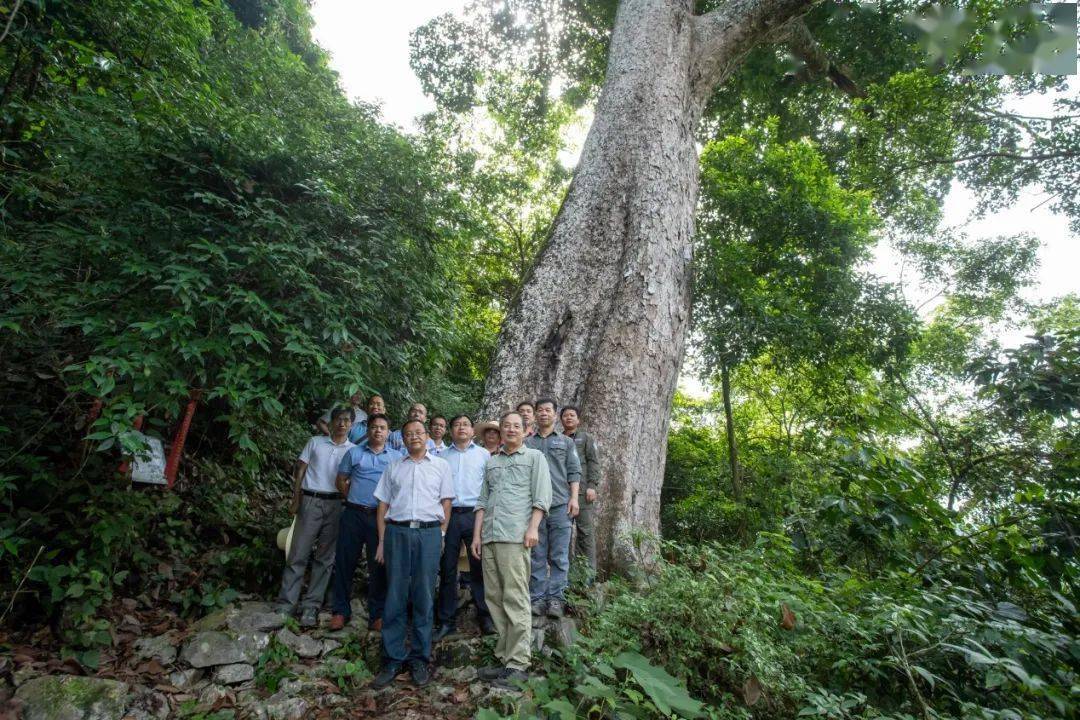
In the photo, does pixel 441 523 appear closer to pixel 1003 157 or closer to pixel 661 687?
pixel 661 687

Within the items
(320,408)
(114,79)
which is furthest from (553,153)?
(114,79)

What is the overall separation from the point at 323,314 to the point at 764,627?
11.6 ft

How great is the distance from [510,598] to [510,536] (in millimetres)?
356

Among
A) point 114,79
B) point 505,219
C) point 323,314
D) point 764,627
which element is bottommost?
point 764,627

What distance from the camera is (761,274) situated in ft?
31.6

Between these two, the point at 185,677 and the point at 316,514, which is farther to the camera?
the point at 316,514

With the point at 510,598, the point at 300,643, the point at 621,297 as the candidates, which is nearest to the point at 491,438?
the point at 510,598

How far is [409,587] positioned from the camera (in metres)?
3.73

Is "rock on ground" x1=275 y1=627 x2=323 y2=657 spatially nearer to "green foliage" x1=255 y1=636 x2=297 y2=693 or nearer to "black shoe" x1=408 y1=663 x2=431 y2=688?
"green foliage" x1=255 y1=636 x2=297 y2=693

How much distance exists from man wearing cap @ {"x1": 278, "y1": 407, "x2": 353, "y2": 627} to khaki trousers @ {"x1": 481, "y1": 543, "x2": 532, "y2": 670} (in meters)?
1.58

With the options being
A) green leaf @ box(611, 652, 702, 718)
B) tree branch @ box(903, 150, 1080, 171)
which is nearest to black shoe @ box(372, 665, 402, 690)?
green leaf @ box(611, 652, 702, 718)

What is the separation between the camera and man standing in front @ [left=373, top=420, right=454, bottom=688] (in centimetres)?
355

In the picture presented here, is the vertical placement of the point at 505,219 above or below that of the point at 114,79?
above

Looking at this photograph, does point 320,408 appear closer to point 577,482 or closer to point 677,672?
point 577,482
